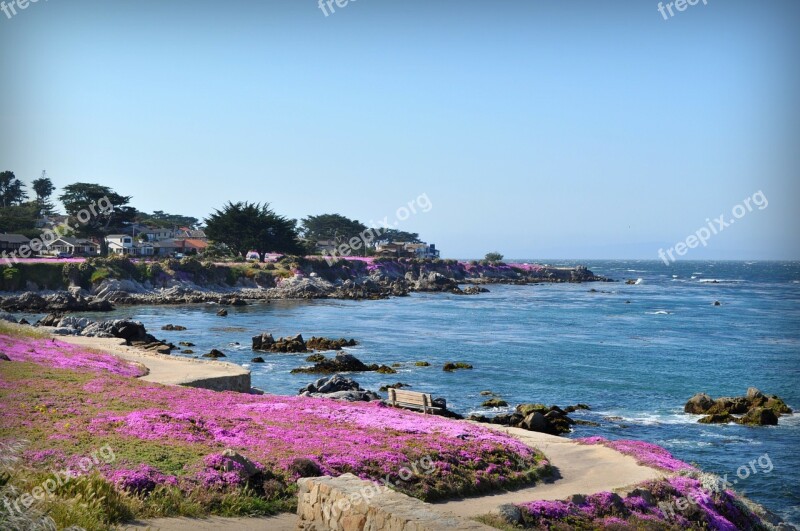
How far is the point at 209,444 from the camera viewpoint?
17484 millimetres

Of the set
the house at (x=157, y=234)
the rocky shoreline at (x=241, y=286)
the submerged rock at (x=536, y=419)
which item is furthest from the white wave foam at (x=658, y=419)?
the house at (x=157, y=234)

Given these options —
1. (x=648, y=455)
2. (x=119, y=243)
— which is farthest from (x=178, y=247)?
(x=648, y=455)

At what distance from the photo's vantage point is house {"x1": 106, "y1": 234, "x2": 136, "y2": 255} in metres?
116

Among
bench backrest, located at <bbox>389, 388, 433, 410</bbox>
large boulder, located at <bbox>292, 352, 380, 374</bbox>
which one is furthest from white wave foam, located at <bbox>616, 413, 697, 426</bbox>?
large boulder, located at <bbox>292, 352, 380, 374</bbox>

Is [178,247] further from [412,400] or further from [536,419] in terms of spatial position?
[536,419]

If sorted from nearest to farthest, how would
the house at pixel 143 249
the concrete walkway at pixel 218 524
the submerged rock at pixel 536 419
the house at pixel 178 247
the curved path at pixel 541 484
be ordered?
the concrete walkway at pixel 218 524 < the curved path at pixel 541 484 < the submerged rock at pixel 536 419 < the house at pixel 143 249 < the house at pixel 178 247

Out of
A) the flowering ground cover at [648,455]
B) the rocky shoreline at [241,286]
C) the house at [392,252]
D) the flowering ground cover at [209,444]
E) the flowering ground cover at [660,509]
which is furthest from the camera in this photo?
the house at [392,252]

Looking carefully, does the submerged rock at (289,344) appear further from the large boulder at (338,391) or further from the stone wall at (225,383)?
the stone wall at (225,383)

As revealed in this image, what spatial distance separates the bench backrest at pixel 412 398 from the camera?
28.0 meters

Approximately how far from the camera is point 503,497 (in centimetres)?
1741

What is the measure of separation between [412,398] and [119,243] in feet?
325

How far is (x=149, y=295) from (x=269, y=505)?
255 ft

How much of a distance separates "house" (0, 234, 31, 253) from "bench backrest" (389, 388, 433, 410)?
251 feet

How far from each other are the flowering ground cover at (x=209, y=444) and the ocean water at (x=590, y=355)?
9.95 m
